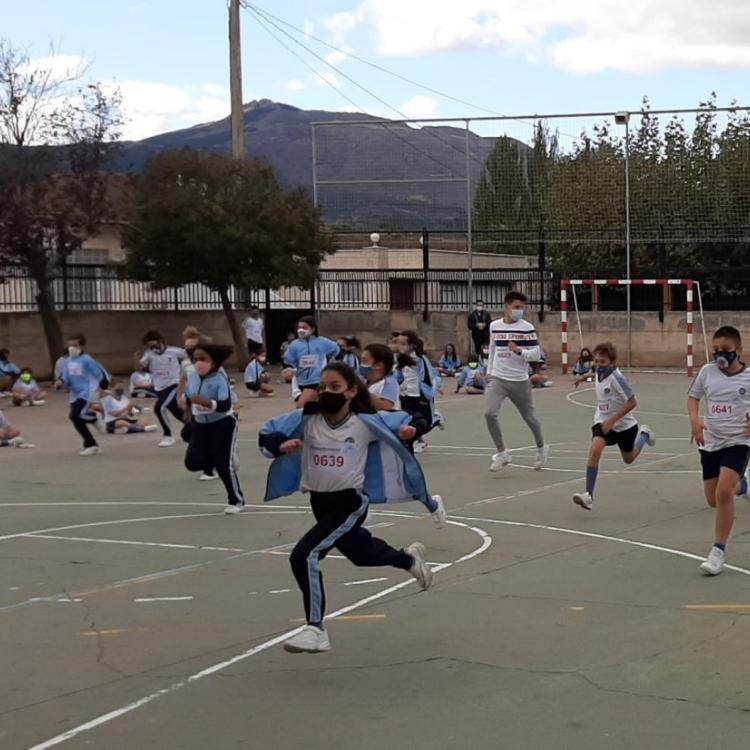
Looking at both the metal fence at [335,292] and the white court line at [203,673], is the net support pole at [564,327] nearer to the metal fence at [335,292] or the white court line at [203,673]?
the metal fence at [335,292]

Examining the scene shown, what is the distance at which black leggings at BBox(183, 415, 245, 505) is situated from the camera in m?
12.4

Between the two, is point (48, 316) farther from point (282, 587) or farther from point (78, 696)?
point (78, 696)

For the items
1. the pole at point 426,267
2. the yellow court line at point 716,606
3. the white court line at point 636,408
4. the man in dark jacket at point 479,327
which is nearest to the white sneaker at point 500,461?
the yellow court line at point 716,606

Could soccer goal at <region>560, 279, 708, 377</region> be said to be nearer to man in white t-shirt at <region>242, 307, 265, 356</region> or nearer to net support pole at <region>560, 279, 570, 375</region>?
net support pole at <region>560, 279, 570, 375</region>

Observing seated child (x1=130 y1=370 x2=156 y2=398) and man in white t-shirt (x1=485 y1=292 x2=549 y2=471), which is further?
seated child (x1=130 y1=370 x2=156 y2=398)

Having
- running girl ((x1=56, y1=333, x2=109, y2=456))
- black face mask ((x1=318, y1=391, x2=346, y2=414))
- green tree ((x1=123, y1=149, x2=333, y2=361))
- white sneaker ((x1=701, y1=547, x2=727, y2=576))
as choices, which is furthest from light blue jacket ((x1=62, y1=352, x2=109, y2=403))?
green tree ((x1=123, y1=149, x2=333, y2=361))

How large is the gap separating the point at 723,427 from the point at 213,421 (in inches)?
207

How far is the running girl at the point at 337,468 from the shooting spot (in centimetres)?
708

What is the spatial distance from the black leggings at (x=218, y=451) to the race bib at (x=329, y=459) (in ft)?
17.1

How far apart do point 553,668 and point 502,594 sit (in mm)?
1812

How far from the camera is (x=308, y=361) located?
17.4 metres

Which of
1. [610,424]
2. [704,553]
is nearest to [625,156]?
[610,424]

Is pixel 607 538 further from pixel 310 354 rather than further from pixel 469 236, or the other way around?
pixel 469 236

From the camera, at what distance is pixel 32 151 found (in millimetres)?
27578
